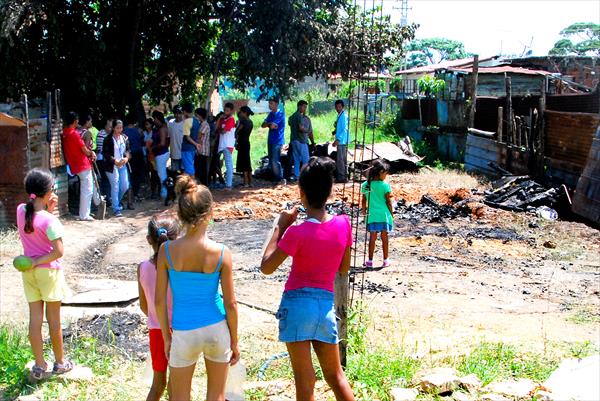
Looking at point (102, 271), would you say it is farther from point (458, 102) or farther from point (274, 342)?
point (458, 102)

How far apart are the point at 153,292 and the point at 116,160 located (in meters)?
8.83

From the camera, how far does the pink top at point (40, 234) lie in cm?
514

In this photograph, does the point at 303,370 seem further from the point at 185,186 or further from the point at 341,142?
the point at 341,142

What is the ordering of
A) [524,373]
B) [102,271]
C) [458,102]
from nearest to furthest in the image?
1. [524,373]
2. [102,271]
3. [458,102]

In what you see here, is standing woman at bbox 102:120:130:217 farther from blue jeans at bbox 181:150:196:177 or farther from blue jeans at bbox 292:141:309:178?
blue jeans at bbox 292:141:309:178

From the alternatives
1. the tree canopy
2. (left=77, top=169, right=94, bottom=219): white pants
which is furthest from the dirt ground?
the tree canopy

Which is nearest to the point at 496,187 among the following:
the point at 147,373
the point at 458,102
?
the point at 458,102

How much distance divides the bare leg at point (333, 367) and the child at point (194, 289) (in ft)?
1.76

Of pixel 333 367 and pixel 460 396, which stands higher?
pixel 333 367

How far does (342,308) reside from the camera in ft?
17.5

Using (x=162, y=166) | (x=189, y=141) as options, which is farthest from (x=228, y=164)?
(x=162, y=166)

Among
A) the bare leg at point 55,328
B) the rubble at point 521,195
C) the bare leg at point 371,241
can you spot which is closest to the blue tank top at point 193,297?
the bare leg at point 55,328

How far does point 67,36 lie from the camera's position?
15102 mm

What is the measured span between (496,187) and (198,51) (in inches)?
306
